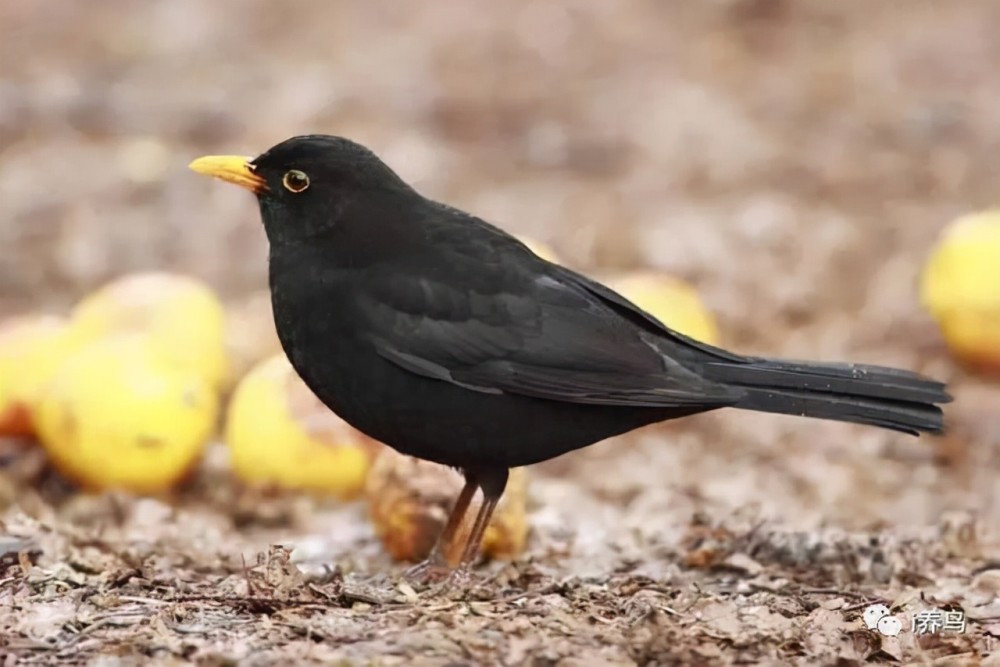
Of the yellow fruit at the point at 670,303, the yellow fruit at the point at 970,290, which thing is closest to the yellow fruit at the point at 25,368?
the yellow fruit at the point at 670,303

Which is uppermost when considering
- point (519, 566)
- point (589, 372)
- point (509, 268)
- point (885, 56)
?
point (885, 56)

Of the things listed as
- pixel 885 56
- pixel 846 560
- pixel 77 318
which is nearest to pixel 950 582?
pixel 846 560

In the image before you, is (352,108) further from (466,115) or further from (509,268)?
(509,268)

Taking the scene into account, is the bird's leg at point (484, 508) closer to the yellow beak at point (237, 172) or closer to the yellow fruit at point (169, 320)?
the yellow beak at point (237, 172)

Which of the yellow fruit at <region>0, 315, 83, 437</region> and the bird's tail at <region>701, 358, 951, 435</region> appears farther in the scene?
the yellow fruit at <region>0, 315, 83, 437</region>

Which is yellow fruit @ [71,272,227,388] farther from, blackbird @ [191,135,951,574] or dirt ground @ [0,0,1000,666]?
blackbird @ [191,135,951,574]

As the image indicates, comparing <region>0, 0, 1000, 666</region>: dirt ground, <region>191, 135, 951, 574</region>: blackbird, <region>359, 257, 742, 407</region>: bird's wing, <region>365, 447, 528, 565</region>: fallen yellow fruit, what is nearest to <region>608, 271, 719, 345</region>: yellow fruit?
<region>0, 0, 1000, 666</region>: dirt ground
